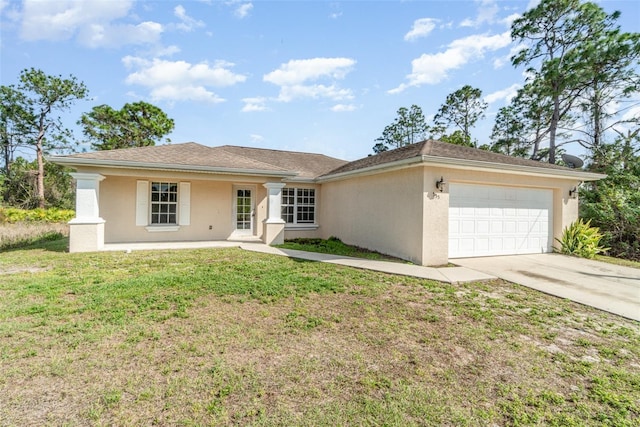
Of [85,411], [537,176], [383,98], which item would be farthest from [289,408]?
[383,98]

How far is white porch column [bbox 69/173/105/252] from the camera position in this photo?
360 inches

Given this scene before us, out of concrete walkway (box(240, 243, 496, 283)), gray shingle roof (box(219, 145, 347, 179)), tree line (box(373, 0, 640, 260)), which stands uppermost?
tree line (box(373, 0, 640, 260))

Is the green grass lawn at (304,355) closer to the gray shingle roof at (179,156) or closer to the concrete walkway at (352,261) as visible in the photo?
the concrete walkway at (352,261)

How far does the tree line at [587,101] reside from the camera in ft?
40.0

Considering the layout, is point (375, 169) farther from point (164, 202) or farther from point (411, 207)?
point (164, 202)

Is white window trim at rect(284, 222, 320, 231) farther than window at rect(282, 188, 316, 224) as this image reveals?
No

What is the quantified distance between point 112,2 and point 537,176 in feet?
49.4

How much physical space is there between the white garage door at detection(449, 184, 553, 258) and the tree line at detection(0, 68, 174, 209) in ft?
98.4

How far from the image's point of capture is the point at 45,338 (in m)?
3.66

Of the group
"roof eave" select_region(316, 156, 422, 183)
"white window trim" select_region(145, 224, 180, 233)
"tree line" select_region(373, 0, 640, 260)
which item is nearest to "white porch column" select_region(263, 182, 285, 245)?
"roof eave" select_region(316, 156, 422, 183)

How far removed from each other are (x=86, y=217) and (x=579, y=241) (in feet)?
53.7

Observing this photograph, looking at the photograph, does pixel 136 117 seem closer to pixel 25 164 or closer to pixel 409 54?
pixel 25 164

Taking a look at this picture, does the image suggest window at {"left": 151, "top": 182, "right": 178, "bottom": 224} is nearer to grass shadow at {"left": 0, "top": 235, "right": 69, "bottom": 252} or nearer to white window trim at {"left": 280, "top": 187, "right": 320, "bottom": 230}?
grass shadow at {"left": 0, "top": 235, "right": 69, "bottom": 252}

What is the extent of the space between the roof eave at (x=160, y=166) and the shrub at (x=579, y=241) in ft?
32.9
